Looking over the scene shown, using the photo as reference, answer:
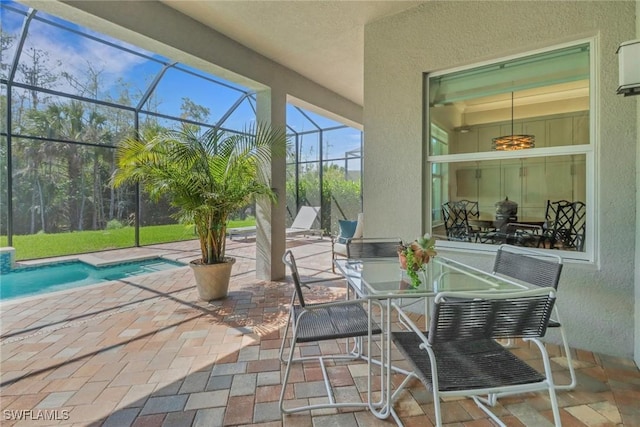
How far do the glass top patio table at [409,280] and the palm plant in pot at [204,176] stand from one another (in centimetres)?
189

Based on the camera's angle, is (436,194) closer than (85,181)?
Yes

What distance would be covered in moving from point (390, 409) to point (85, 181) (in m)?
7.90

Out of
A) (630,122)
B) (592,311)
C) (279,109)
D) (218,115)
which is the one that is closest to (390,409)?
(592,311)

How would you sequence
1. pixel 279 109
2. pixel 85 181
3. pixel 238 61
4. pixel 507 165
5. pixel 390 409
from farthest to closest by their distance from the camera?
pixel 85 181 → pixel 279 109 → pixel 238 61 → pixel 507 165 → pixel 390 409

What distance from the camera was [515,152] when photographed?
284cm

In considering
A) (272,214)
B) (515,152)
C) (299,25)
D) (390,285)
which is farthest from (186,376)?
(299,25)

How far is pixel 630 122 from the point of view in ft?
7.29

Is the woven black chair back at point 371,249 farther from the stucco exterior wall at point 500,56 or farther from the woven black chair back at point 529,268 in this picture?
the woven black chair back at point 529,268

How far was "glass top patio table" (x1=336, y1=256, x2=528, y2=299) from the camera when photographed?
5.68 ft

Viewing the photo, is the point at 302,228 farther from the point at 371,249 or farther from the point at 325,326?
the point at 325,326

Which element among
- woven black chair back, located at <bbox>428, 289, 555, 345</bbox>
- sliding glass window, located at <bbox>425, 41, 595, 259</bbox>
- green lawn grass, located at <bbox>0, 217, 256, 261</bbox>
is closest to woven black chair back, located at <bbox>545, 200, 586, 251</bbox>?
sliding glass window, located at <bbox>425, 41, 595, 259</bbox>

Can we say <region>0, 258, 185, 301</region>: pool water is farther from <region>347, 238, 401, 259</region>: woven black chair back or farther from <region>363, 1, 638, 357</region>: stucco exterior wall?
<region>363, 1, 638, 357</region>: stucco exterior wall

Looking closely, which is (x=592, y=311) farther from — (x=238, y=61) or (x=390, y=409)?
(x=238, y=61)

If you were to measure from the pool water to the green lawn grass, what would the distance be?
0.70 metres
